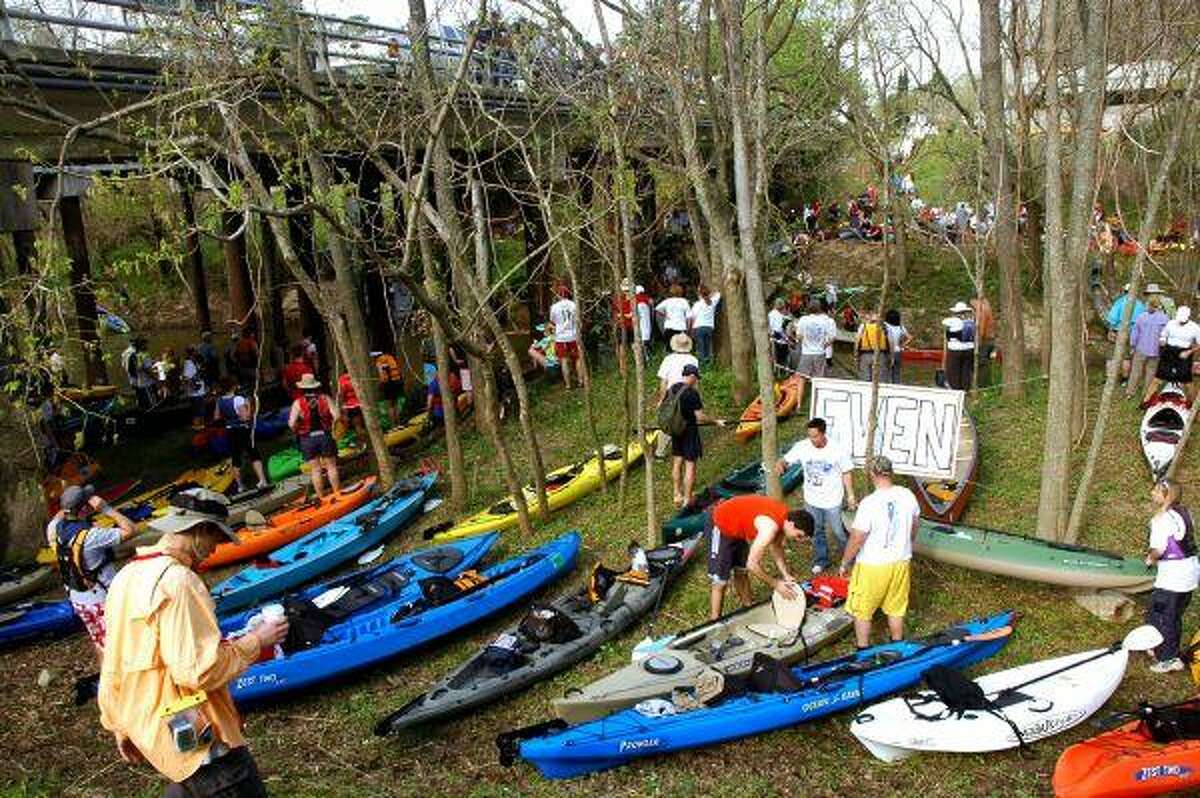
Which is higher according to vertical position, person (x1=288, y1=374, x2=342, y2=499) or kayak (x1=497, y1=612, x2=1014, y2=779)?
person (x1=288, y1=374, x2=342, y2=499)

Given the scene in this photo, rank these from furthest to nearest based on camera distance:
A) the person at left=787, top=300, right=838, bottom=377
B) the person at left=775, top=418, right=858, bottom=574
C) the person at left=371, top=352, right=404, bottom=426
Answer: the person at left=371, top=352, right=404, bottom=426 < the person at left=787, top=300, right=838, bottom=377 < the person at left=775, top=418, right=858, bottom=574

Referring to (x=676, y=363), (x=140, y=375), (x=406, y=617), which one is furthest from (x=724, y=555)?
(x=140, y=375)

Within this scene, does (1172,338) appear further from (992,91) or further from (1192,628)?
(1192,628)

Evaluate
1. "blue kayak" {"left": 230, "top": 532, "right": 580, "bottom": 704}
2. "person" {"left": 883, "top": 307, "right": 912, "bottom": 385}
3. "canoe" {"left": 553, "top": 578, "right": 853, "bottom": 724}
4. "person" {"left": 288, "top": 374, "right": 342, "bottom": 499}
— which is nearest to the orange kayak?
"person" {"left": 288, "top": 374, "right": 342, "bottom": 499}

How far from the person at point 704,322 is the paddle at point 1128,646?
10269 mm

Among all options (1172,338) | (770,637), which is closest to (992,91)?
(1172,338)

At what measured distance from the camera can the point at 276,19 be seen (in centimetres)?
954

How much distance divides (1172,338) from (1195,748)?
8.06 metres

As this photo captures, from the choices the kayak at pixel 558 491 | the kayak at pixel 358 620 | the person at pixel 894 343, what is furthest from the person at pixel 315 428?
the person at pixel 894 343

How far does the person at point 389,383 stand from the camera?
15562 mm

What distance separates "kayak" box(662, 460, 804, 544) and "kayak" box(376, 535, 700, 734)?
60 centimetres

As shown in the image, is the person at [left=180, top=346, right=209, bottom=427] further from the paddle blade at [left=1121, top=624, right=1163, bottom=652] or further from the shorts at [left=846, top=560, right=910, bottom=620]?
the paddle blade at [left=1121, top=624, right=1163, bottom=652]

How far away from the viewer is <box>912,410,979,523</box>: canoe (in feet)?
32.5

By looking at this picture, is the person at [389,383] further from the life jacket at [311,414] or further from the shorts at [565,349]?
the life jacket at [311,414]
